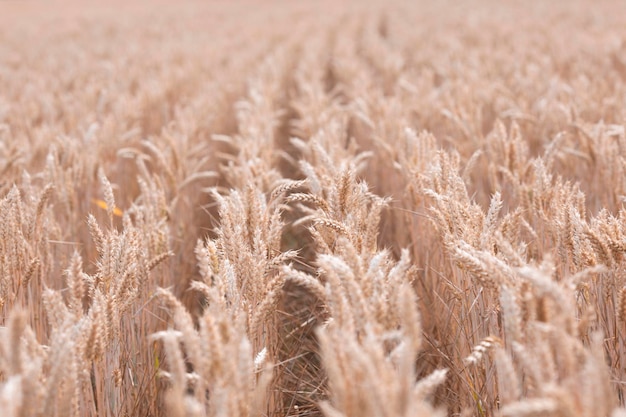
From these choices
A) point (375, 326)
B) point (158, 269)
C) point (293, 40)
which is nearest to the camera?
point (375, 326)

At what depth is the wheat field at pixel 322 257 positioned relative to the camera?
3.71ft

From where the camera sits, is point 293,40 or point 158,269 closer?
point 158,269

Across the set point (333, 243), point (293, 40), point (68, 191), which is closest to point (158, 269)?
point (68, 191)

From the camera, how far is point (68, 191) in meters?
2.62

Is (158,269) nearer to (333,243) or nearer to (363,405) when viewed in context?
(333,243)

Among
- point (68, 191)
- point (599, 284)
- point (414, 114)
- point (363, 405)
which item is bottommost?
point (363, 405)

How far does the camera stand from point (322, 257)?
4.19 feet

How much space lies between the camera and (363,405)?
1.06 meters

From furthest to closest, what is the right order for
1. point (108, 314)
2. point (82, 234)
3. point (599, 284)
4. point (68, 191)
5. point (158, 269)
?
point (82, 234) → point (68, 191) → point (158, 269) → point (599, 284) → point (108, 314)

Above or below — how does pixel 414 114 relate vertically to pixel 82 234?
above

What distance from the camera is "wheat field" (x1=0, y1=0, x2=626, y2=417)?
113 cm

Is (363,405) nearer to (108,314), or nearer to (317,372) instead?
(108,314)

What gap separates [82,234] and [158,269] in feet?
2.36

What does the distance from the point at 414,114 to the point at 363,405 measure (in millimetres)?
3659
